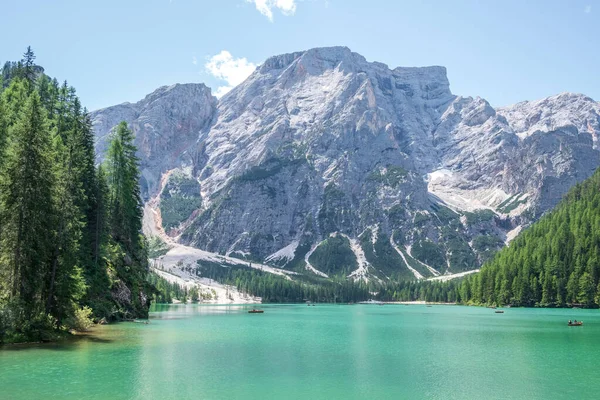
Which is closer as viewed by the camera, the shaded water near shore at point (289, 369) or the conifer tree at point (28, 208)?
the shaded water near shore at point (289, 369)

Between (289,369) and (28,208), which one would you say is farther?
(28,208)

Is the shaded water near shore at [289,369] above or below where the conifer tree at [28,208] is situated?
below

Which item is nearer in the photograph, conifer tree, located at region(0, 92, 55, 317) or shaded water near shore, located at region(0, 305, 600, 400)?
shaded water near shore, located at region(0, 305, 600, 400)

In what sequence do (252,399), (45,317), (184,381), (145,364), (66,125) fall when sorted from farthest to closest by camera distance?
1. (66,125)
2. (45,317)
3. (145,364)
4. (184,381)
5. (252,399)

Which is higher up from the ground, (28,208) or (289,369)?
(28,208)

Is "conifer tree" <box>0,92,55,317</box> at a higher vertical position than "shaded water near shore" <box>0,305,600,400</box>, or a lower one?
higher

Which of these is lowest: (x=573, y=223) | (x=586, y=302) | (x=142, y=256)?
(x=586, y=302)

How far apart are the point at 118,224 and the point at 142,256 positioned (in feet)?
51.8

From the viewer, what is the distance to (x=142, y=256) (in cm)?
11394

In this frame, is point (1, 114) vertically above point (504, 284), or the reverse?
point (1, 114)

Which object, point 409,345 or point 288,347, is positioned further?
point 409,345

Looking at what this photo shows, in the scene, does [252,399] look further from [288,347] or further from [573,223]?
[573,223]

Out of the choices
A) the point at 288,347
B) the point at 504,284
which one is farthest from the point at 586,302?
the point at 288,347

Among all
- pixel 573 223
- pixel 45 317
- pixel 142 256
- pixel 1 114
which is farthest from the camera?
pixel 573 223
